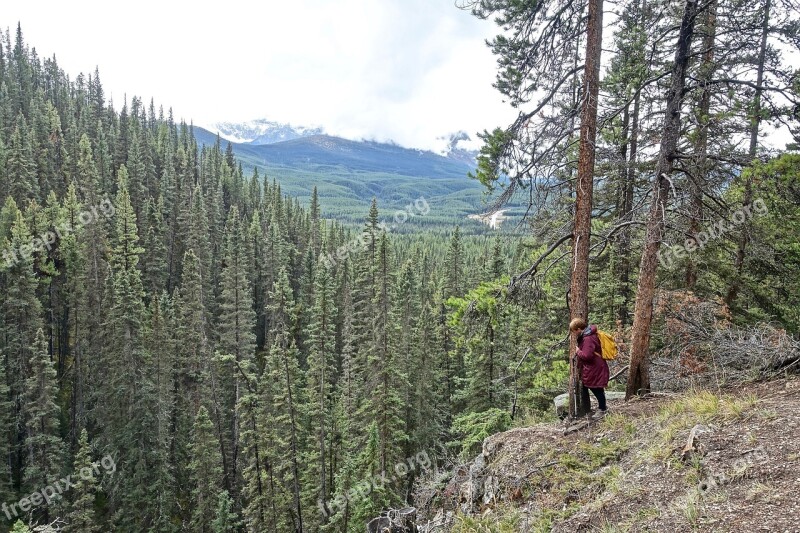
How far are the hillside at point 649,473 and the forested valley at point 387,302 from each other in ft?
5.90

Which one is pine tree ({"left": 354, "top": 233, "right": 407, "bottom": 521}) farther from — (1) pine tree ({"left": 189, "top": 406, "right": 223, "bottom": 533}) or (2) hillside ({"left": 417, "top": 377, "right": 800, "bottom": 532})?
(2) hillside ({"left": 417, "top": 377, "right": 800, "bottom": 532})

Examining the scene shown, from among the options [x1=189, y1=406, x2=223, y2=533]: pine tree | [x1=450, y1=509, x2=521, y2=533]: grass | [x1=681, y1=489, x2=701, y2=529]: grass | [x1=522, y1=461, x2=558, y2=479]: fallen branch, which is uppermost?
[x1=681, y1=489, x2=701, y2=529]: grass

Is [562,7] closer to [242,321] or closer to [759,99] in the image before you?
[759,99]

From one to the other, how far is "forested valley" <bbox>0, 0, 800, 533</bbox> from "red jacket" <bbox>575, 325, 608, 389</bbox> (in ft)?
2.56

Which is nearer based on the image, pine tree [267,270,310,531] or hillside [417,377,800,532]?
hillside [417,377,800,532]

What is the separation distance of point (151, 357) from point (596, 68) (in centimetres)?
3846

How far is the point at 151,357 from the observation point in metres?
36.7

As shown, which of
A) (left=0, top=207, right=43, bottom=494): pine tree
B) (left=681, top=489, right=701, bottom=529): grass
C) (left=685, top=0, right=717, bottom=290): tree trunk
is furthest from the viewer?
(left=0, top=207, right=43, bottom=494): pine tree

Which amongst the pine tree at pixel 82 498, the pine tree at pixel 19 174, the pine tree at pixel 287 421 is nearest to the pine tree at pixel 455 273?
the pine tree at pixel 287 421

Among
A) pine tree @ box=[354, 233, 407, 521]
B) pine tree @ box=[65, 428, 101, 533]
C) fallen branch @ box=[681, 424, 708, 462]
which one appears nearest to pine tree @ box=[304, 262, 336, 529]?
pine tree @ box=[354, 233, 407, 521]

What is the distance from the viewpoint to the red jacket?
8.26 m

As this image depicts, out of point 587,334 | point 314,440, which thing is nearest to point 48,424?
point 314,440

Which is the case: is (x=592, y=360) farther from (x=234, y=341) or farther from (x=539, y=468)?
(x=234, y=341)

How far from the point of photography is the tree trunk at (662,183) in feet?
26.9
